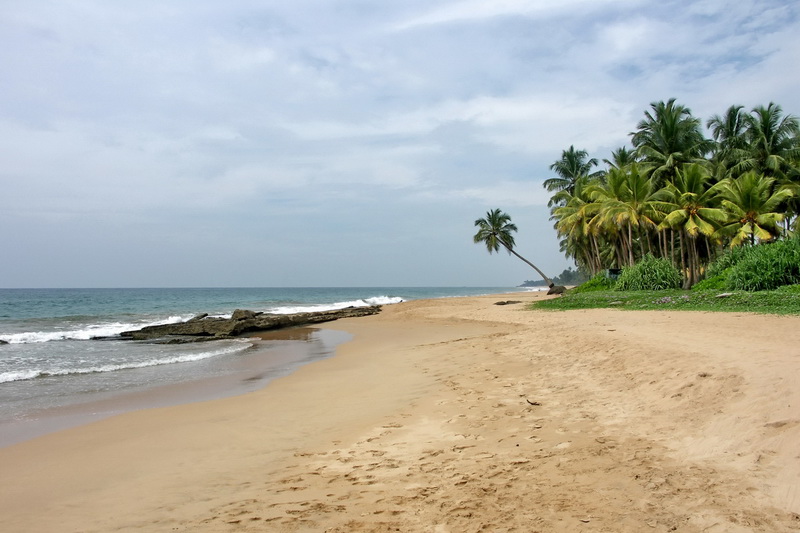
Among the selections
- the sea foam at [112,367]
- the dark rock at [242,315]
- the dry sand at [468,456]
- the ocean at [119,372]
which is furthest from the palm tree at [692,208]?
the sea foam at [112,367]

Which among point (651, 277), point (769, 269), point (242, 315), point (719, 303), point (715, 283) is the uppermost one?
point (769, 269)

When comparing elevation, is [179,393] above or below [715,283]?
below

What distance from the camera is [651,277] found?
1031 inches

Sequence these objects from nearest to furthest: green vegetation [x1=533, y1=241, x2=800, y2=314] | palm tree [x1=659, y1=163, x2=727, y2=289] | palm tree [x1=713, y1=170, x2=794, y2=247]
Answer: green vegetation [x1=533, y1=241, x2=800, y2=314]
palm tree [x1=713, y1=170, x2=794, y2=247]
palm tree [x1=659, y1=163, x2=727, y2=289]

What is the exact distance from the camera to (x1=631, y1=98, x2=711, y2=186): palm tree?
3203 cm

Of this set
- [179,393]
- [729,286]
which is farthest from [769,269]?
[179,393]

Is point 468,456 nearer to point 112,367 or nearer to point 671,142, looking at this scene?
point 112,367

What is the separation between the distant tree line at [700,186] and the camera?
28.0m

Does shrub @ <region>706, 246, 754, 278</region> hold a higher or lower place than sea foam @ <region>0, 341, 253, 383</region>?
higher

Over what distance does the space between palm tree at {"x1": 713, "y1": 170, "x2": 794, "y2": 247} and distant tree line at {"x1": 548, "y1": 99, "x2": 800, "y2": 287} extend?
0.05 meters

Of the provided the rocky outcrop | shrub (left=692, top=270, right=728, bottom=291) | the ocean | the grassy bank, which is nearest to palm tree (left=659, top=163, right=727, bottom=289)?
shrub (left=692, top=270, right=728, bottom=291)

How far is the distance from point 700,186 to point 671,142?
5.37 metres

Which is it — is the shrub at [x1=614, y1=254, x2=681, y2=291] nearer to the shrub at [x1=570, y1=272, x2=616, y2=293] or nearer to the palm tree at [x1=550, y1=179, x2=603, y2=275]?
the shrub at [x1=570, y1=272, x2=616, y2=293]

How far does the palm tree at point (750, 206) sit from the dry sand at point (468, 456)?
23174 mm
